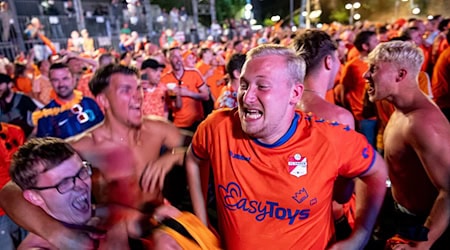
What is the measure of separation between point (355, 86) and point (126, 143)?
12.9ft

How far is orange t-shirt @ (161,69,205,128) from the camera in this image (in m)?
5.97

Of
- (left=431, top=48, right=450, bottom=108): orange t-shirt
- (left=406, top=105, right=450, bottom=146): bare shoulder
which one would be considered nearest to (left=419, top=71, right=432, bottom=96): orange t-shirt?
(left=431, top=48, right=450, bottom=108): orange t-shirt

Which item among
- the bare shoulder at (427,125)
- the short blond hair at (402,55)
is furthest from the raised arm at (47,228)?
the short blond hair at (402,55)

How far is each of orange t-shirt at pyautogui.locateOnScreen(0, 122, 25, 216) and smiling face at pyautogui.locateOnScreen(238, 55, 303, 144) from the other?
2.70m

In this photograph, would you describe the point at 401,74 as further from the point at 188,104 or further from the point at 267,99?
the point at 188,104

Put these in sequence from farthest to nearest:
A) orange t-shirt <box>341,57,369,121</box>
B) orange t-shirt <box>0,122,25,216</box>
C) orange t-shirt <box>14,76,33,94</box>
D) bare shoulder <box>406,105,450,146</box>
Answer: orange t-shirt <box>14,76,33,94</box>
orange t-shirt <box>341,57,369,121</box>
orange t-shirt <box>0,122,25,216</box>
bare shoulder <box>406,105,450,146</box>

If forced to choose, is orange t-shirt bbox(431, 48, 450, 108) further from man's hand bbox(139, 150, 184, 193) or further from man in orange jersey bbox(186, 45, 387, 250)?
man's hand bbox(139, 150, 184, 193)

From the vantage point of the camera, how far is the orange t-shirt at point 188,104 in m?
5.97

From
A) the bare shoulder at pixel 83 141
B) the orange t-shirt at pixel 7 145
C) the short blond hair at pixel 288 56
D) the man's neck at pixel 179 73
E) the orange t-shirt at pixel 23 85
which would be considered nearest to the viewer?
the short blond hair at pixel 288 56

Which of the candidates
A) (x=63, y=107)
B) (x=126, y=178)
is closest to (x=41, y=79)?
(x=63, y=107)

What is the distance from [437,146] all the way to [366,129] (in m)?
3.35

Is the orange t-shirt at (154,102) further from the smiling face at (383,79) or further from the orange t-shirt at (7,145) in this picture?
the smiling face at (383,79)

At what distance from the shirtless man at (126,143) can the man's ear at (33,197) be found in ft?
2.07

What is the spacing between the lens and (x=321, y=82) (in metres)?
2.91
